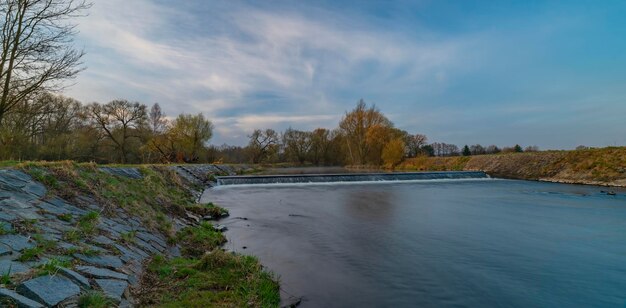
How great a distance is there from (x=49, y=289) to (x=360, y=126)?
5163cm

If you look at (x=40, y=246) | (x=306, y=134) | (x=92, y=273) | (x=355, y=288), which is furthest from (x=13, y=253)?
(x=306, y=134)

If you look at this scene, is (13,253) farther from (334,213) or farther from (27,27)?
(27,27)

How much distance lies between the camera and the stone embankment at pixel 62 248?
10.4ft

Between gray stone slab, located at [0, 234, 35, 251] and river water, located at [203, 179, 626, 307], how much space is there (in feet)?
12.1

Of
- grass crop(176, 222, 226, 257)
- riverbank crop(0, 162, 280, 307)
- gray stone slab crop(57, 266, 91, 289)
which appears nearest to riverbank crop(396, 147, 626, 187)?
grass crop(176, 222, 226, 257)

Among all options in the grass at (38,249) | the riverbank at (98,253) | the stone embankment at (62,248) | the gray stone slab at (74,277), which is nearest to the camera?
the stone embankment at (62,248)

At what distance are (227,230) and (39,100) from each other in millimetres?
12807

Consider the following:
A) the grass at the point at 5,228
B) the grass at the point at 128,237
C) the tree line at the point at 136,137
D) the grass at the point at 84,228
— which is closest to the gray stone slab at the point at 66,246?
the grass at the point at 84,228

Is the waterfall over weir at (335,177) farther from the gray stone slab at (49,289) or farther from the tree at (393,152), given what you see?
Result: the gray stone slab at (49,289)

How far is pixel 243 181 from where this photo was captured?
25.5 meters

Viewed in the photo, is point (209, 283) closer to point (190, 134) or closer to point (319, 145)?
point (190, 134)

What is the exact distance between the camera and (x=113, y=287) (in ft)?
12.6

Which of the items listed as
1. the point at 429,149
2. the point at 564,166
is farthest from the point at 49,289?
the point at 429,149

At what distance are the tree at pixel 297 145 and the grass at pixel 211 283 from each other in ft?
227
